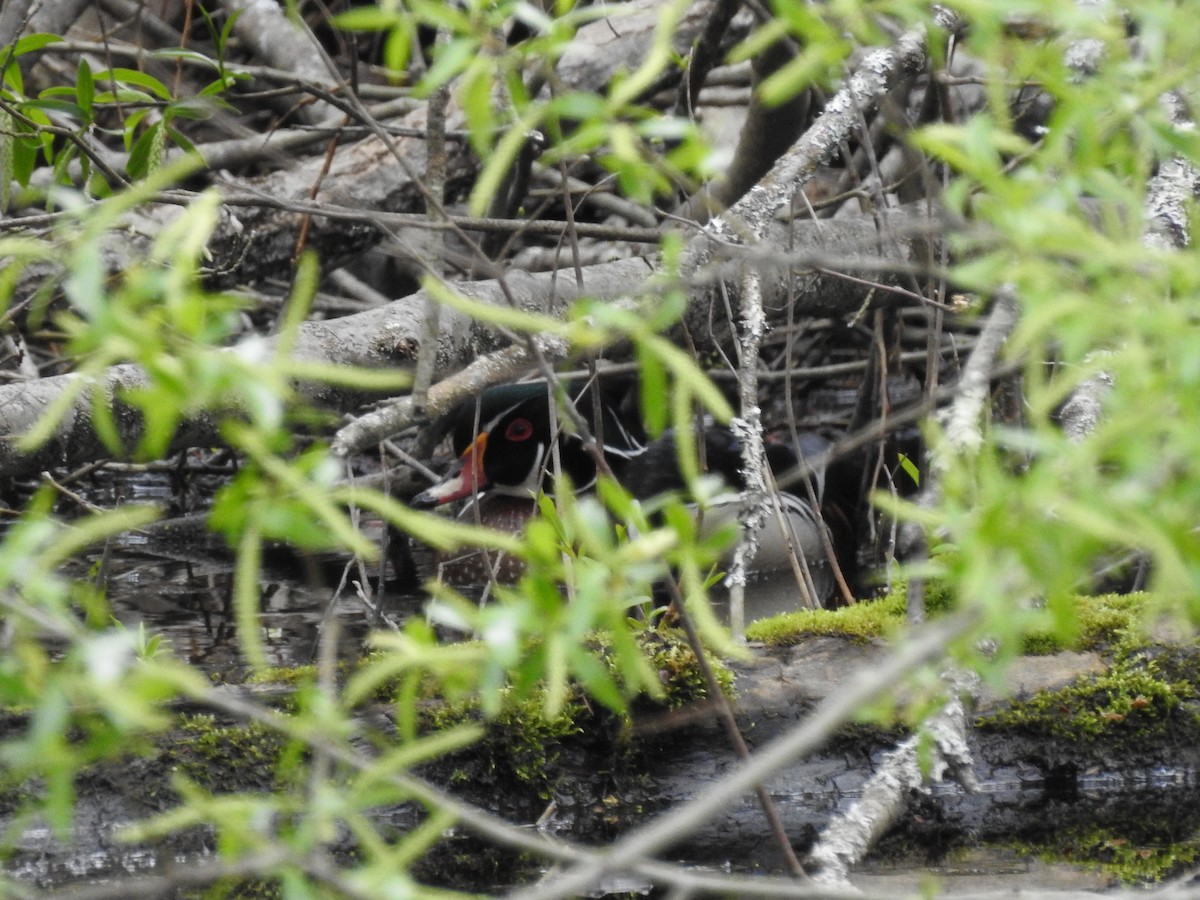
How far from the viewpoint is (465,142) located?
4328 millimetres

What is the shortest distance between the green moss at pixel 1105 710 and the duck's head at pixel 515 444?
7.01ft

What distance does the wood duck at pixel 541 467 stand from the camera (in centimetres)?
441

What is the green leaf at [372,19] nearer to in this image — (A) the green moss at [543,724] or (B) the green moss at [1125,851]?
(A) the green moss at [543,724]

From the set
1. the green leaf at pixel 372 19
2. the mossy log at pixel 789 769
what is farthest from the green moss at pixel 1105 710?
the green leaf at pixel 372 19

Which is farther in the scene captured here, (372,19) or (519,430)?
(519,430)

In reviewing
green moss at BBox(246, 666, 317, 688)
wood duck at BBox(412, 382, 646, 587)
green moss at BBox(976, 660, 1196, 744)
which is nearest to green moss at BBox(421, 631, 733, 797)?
green moss at BBox(246, 666, 317, 688)

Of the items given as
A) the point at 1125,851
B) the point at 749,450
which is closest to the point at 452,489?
the point at 749,450

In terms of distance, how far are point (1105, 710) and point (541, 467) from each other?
1.99m

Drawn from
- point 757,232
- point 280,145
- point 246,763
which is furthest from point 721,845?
point 280,145

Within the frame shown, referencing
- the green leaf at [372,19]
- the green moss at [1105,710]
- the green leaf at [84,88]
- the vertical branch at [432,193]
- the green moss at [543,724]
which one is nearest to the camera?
the green leaf at [372,19]

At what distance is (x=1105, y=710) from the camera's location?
260cm

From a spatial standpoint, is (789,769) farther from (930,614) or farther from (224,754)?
(224,754)

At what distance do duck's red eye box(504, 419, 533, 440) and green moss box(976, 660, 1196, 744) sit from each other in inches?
98.0

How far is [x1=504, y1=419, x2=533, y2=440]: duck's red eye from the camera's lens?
15.6 ft
